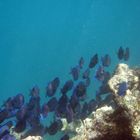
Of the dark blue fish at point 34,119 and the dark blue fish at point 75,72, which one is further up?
the dark blue fish at point 75,72

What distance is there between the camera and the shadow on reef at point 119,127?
392 cm

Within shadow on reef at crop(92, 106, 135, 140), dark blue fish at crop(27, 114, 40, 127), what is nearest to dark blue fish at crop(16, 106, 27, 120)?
dark blue fish at crop(27, 114, 40, 127)

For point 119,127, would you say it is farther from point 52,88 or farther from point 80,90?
point 52,88

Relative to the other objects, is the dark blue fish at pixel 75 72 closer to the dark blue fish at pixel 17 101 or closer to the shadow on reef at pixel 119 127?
the dark blue fish at pixel 17 101

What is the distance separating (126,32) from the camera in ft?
400

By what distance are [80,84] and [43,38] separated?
12769 centimetres

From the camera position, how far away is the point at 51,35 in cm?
13375

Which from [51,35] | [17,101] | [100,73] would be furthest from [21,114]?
[51,35]

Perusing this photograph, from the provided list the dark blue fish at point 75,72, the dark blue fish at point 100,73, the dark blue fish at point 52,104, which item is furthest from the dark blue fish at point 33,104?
the dark blue fish at point 100,73

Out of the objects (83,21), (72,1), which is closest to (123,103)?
(72,1)

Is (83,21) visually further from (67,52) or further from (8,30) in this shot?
(8,30)

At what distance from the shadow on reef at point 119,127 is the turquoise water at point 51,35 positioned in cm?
8838

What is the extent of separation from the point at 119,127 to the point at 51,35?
131 metres

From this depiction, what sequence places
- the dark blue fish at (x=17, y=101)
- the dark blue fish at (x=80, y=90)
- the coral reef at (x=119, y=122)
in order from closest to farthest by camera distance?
1. the coral reef at (x=119, y=122)
2. the dark blue fish at (x=17, y=101)
3. the dark blue fish at (x=80, y=90)
